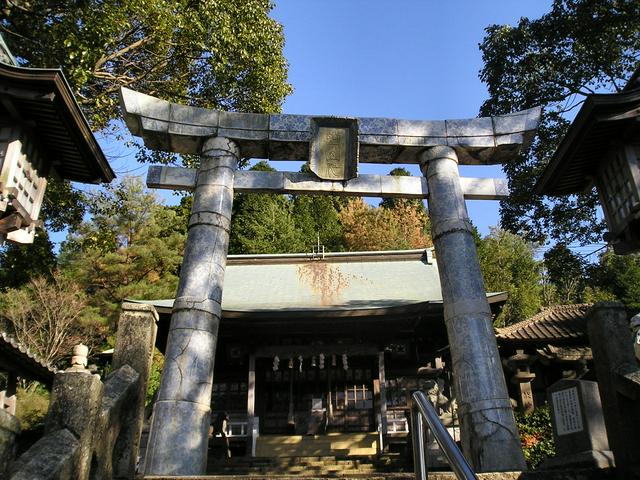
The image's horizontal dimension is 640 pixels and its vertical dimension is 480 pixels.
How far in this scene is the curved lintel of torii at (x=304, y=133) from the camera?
8.27 metres

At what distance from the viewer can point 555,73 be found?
14422 mm

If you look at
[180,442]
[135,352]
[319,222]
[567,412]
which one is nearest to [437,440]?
[135,352]

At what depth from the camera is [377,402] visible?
14430 millimetres

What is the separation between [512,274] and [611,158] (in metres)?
28.3

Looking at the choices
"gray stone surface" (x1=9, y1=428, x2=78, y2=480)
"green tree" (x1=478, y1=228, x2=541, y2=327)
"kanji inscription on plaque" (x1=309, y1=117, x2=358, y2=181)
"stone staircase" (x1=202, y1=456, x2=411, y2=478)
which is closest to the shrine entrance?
"stone staircase" (x1=202, y1=456, x2=411, y2=478)

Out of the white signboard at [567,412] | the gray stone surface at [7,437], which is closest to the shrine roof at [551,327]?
the white signboard at [567,412]

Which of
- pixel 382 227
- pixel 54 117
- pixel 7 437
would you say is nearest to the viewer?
pixel 7 437

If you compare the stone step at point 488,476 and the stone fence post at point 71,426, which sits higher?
the stone fence post at point 71,426

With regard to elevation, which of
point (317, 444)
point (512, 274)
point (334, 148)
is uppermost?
point (512, 274)

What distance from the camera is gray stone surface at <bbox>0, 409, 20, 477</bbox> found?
10.9ft

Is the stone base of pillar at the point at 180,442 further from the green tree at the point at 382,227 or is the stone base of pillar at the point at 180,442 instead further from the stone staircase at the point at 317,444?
the green tree at the point at 382,227

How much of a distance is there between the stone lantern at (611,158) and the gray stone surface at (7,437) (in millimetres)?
6654

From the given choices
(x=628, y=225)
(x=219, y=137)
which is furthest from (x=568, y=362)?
(x=219, y=137)

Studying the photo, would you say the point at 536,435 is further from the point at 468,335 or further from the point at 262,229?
the point at 262,229
